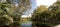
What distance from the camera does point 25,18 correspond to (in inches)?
666

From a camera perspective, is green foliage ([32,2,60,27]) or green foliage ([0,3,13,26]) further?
green foliage ([32,2,60,27])

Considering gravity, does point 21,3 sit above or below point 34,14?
above

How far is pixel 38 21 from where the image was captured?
1647 cm

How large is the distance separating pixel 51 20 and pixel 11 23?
14.8 ft

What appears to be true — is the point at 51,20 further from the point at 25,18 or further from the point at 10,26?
the point at 10,26

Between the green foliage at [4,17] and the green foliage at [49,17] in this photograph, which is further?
the green foliage at [49,17]

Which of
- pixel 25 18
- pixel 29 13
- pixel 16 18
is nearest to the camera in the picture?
pixel 16 18

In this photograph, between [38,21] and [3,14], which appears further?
[38,21]

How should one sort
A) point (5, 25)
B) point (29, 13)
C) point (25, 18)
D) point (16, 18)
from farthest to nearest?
point (25, 18) → point (29, 13) → point (16, 18) → point (5, 25)

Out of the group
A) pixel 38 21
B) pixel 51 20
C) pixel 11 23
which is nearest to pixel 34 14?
pixel 38 21

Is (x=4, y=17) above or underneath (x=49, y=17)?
above

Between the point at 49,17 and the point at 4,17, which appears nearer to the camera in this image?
the point at 4,17

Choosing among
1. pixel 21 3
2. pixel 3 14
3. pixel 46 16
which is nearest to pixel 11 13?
pixel 3 14

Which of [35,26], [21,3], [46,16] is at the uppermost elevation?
[21,3]
